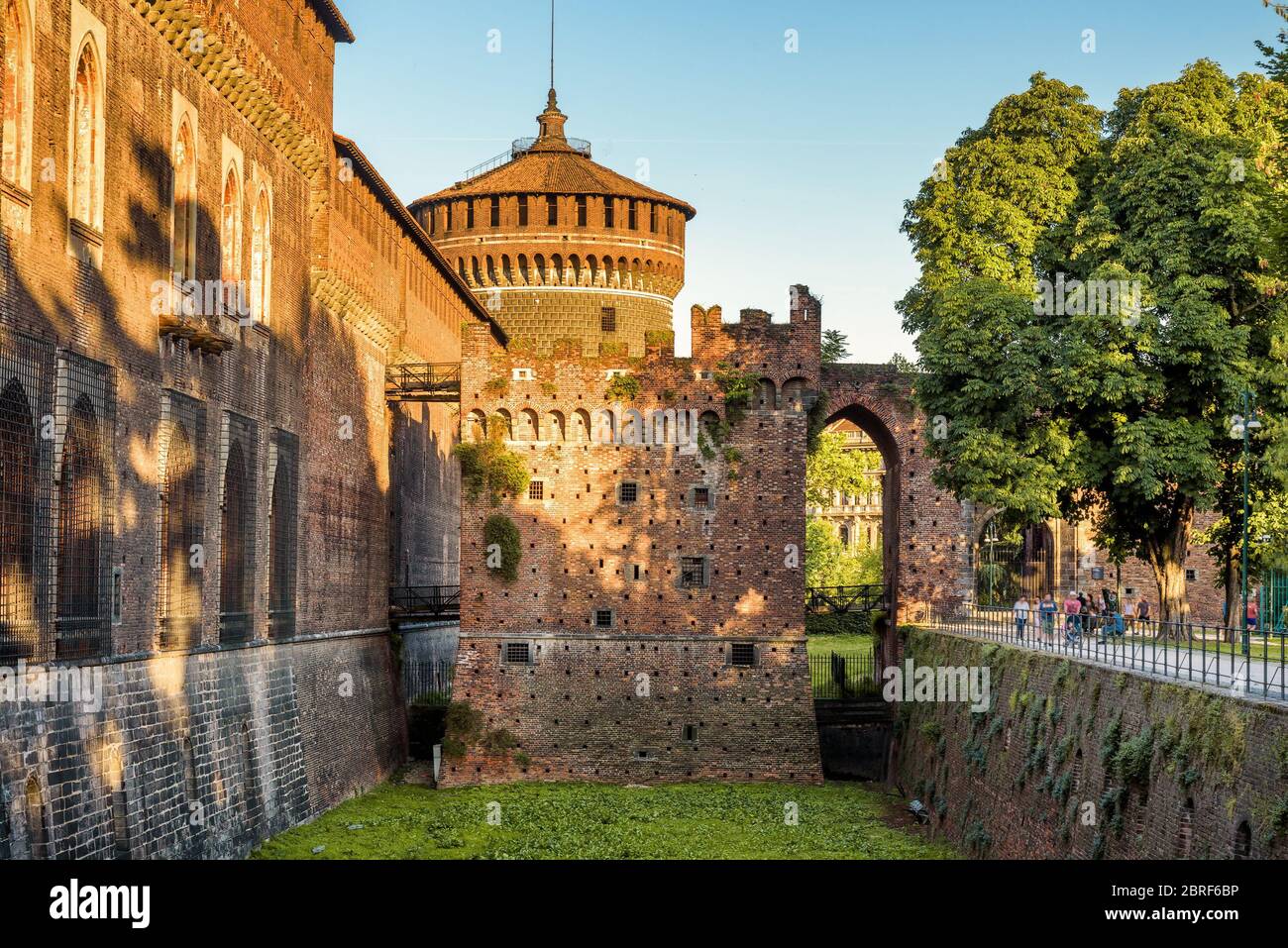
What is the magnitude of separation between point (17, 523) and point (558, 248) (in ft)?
146

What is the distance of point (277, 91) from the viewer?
106 feet

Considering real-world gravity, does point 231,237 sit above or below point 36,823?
above

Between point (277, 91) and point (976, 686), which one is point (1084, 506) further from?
point (277, 91)

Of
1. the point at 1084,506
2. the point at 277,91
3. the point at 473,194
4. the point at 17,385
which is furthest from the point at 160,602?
the point at 473,194

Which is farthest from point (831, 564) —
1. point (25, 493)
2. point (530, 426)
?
point (25, 493)

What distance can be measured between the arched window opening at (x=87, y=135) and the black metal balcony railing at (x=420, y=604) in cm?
2076

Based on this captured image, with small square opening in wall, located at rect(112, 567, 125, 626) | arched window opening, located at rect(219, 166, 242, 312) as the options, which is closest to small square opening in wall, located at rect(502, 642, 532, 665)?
arched window opening, located at rect(219, 166, 242, 312)

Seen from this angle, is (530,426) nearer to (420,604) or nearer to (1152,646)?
(420,604)

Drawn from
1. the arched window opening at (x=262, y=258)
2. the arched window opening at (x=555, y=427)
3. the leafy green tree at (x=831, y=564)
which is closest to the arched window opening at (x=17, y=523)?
the arched window opening at (x=262, y=258)

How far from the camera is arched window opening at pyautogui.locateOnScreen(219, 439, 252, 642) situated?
29.1 meters

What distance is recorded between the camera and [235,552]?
30.0m

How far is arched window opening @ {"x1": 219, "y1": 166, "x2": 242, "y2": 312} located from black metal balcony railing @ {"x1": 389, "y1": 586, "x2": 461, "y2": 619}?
1421cm

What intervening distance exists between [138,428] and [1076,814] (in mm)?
14540

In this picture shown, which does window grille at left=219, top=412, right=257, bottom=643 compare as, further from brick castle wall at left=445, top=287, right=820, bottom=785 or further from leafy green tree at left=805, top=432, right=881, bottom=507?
leafy green tree at left=805, top=432, right=881, bottom=507
